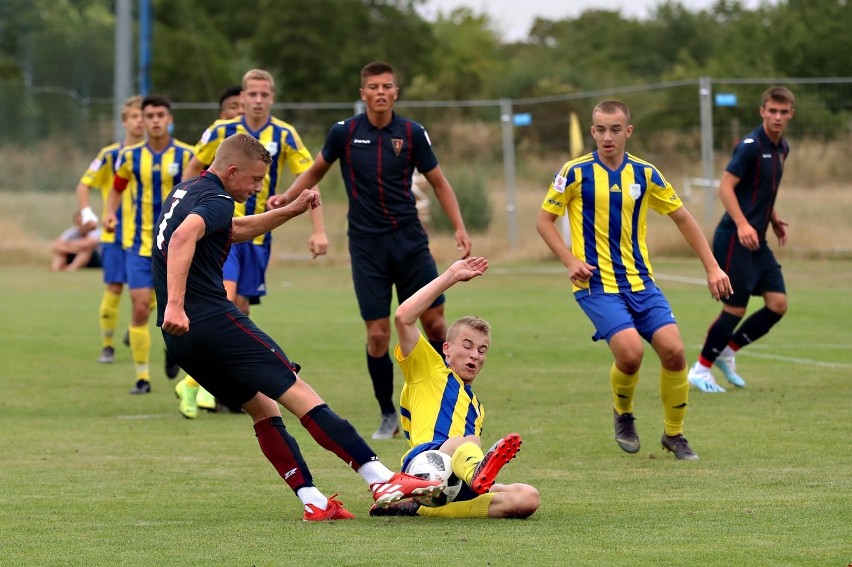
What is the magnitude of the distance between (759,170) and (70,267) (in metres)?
17.0

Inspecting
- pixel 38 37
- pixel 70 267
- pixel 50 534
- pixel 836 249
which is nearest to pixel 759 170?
pixel 50 534

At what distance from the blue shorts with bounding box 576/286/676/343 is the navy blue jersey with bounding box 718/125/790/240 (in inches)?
122

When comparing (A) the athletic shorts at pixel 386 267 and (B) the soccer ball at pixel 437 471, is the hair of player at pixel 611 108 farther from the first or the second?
(B) the soccer ball at pixel 437 471

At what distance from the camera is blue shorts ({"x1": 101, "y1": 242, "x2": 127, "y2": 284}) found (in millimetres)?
13812

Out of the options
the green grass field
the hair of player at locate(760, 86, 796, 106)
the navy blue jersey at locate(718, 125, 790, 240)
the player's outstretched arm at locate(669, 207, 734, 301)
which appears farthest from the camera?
the navy blue jersey at locate(718, 125, 790, 240)

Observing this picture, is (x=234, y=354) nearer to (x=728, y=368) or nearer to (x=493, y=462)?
(x=493, y=462)

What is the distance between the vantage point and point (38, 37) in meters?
38.2

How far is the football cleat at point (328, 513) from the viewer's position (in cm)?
655

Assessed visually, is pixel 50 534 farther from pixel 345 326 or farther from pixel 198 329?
pixel 345 326

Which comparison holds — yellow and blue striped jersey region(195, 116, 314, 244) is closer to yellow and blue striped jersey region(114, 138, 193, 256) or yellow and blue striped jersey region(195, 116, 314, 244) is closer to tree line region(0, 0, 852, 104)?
yellow and blue striped jersey region(114, 138, 193, 256)

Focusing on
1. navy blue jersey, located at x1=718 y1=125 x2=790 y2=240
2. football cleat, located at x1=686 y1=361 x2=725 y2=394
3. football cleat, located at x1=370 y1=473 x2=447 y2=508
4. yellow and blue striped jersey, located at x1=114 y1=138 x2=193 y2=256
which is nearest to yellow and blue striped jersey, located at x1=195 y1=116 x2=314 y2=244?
yellow and blue striped jersey, located at x1=114 y1=138 x2=193 y2=256

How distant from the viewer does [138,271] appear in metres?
12.2

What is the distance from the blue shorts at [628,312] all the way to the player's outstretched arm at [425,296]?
4.97ft

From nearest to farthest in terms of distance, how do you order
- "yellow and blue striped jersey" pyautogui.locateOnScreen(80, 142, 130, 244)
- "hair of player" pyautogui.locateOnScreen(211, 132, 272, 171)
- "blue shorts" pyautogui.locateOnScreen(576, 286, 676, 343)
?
1. "hair of player" pyautogui.locateOnScreen(211, 132, 272, 171)
2. "blue shorts" pyautogui.locateOnScreen(576, 286, 676, 343)
3. "yellow and blue striped jersey" pyautogui.locateOnScreen(80, 142, 130, 244)
